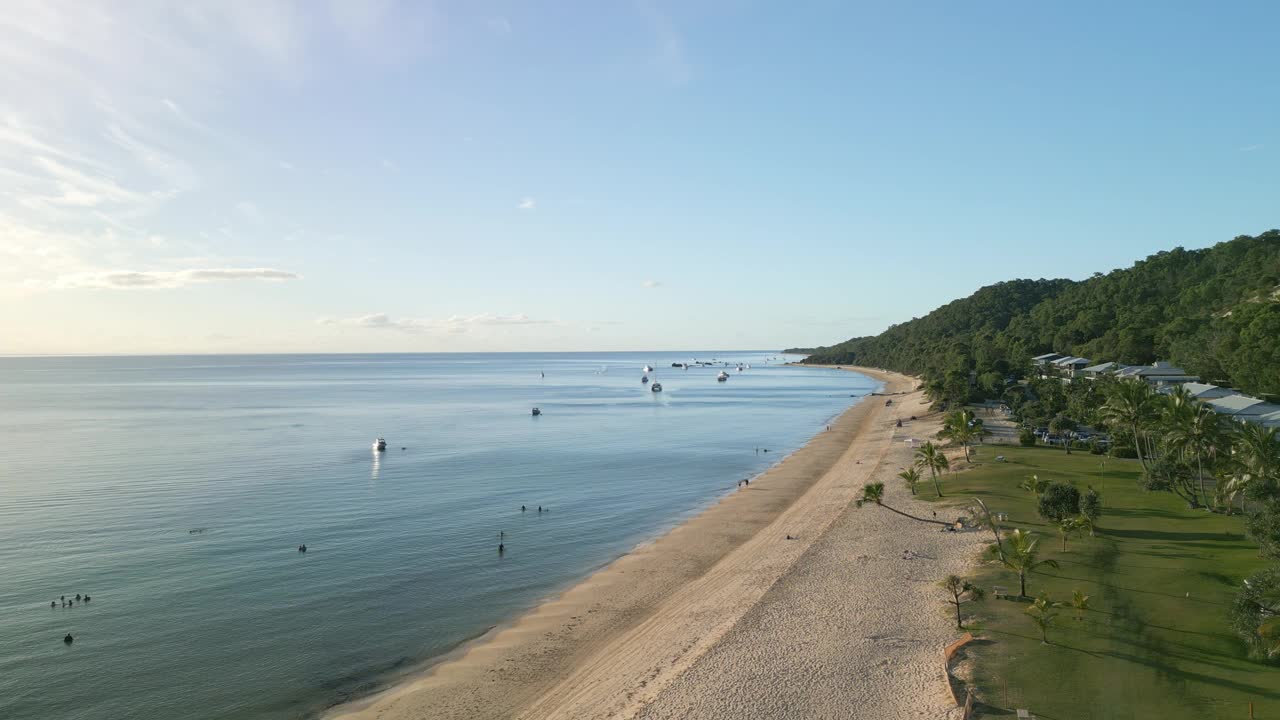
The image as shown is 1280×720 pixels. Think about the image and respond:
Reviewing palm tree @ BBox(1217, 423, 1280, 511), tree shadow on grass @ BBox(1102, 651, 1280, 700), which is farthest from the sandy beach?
palm tree @ BBox(1217, 423, 1280, 511)

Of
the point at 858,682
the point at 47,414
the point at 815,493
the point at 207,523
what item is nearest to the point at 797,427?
the point at 815,493

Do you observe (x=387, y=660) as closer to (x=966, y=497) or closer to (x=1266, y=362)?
(x=966, y=497)

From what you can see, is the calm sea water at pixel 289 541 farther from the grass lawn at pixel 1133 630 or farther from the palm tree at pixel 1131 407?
the palm tree at pixel 1131 407

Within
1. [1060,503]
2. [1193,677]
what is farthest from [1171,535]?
[1193,677]

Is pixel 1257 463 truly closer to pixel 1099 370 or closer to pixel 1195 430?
pixel 1195 430

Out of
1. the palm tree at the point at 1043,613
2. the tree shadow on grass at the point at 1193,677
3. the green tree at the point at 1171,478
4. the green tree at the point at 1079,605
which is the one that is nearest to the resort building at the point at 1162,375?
the green tree at the point at 1171,478
